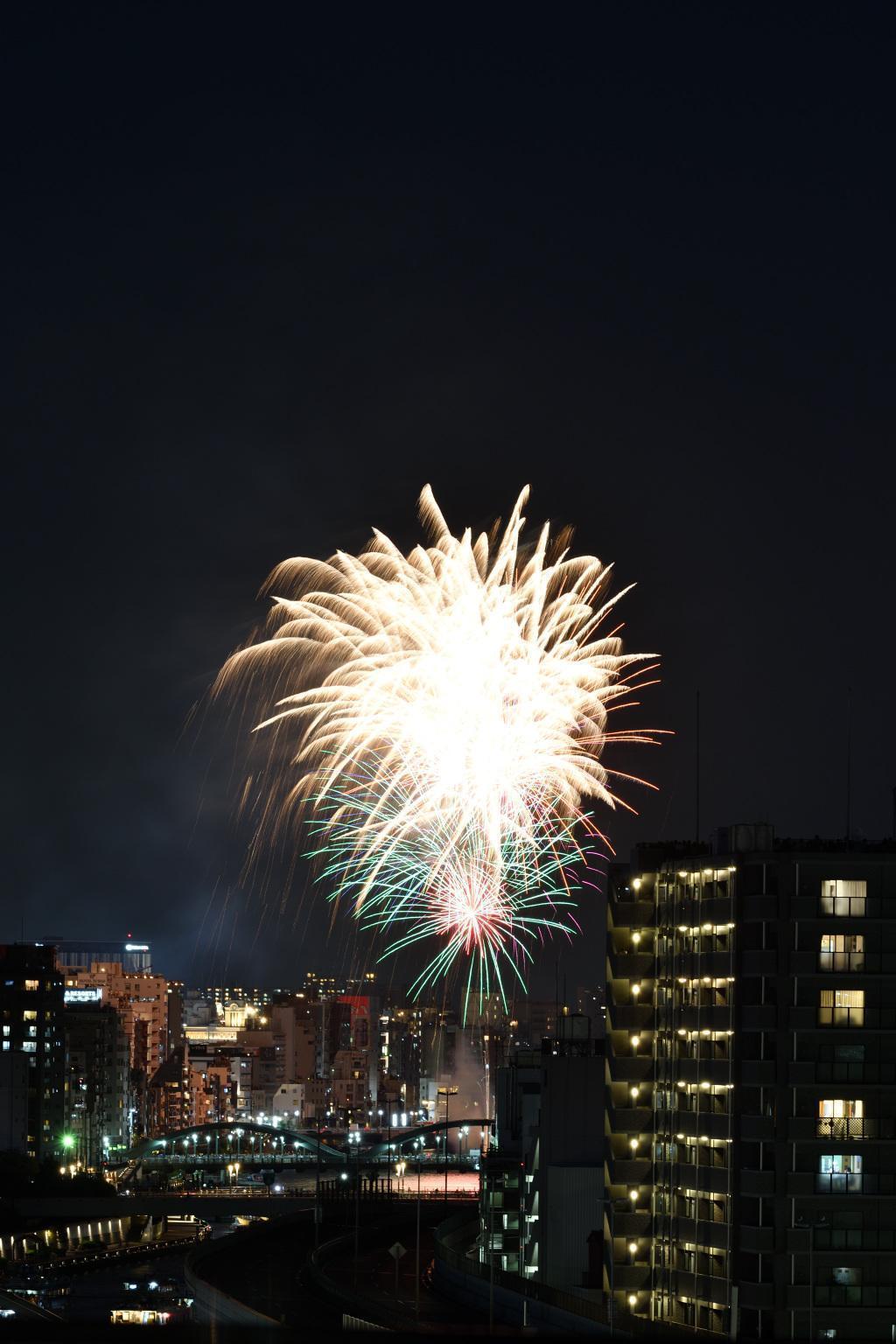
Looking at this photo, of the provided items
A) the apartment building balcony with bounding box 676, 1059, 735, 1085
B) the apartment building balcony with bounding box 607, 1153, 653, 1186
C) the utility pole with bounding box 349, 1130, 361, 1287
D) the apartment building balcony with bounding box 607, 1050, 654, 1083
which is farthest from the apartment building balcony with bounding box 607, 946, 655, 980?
the utility pole with bounding box 349, 1130, 361, 1287

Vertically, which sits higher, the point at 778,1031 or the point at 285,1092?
the point at 778,1031

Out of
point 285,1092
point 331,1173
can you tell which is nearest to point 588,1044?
point 331,1173

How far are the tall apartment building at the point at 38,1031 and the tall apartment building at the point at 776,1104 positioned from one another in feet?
230

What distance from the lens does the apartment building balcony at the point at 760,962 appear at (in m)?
39.2

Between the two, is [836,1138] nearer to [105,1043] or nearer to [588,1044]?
[588,1044]

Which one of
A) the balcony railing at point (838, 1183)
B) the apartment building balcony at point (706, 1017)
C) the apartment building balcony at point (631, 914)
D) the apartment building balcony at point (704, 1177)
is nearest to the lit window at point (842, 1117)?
the balcony railing at point (838, 1183)

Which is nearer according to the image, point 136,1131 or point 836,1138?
point 836,1138

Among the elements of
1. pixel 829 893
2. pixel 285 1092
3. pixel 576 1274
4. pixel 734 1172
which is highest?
pixel 829 893

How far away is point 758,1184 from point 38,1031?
82832 millimetres

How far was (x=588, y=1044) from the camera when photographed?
186 ft

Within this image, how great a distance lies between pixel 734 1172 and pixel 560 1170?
33.4 ft

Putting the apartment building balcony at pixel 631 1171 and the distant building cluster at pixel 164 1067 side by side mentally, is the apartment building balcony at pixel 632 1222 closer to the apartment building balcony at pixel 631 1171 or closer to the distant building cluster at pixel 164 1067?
the apartment building balcony at pixel 631 1171

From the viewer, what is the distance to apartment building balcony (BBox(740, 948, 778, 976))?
39188mm

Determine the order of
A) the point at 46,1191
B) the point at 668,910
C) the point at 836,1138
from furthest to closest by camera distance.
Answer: the point at 46,1191
the point at 668,910
the point at 836,1138
